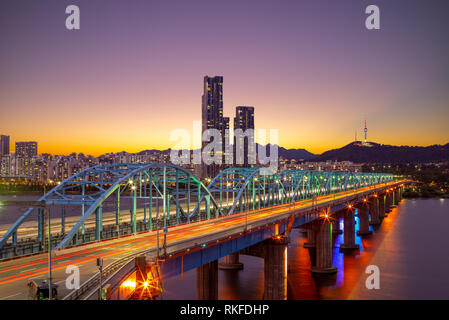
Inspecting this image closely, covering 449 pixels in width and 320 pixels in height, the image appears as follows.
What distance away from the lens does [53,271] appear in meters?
23.9

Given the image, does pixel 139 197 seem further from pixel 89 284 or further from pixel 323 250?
pixel 323 250

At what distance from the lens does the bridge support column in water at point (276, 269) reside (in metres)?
45.4

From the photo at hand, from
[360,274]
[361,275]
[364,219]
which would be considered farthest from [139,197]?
[364,219]

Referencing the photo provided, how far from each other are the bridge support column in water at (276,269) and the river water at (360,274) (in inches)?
278

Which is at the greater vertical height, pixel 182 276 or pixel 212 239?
pixel 212 239

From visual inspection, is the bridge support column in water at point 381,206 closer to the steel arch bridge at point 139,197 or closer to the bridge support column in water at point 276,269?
the steel arch bridge at point 139,197

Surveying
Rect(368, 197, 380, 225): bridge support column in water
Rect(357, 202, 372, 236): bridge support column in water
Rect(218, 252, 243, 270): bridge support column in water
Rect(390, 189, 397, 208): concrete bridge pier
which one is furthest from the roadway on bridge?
Rect(390, 189, 397, 208): concrete bridge pier

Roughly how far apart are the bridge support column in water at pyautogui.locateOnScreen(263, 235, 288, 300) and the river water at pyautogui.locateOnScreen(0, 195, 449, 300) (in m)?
7.06

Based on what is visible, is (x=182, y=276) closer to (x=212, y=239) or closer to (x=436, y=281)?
(x=212, y=239)
